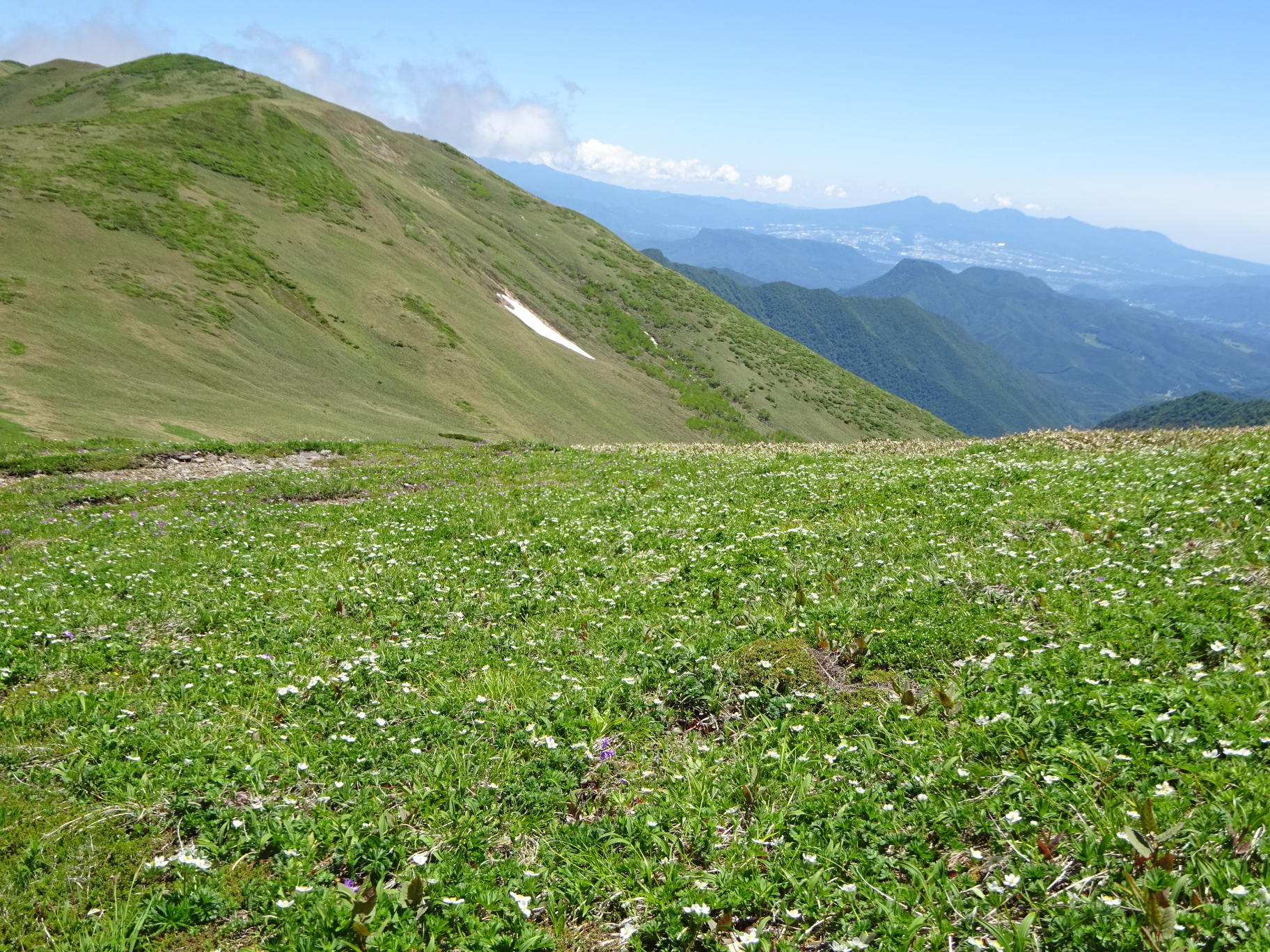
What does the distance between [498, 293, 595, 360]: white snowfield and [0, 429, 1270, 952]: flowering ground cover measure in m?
112

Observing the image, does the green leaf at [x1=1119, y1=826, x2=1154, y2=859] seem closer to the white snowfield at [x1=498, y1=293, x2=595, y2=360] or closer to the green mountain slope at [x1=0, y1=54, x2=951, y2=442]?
the green mountain slope at [x1=0, y1=54, x2=951, y2=442]

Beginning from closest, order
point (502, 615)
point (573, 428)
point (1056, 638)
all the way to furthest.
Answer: point (1056, 638), point (502, 615), point (573, 428)

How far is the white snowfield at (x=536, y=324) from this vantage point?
124188 mm

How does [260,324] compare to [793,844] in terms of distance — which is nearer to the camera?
[793,844]

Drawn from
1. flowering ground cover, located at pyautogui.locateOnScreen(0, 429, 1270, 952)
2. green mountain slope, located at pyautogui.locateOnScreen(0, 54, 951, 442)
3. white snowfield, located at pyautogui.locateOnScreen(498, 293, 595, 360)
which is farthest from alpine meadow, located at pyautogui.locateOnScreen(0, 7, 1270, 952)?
white snowfield, located at pyautogui.locateOnScreen(498, 293, 595, 360)

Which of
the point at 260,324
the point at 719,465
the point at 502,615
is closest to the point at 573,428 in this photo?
the point at 260,324

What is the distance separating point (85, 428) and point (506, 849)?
1568 inches

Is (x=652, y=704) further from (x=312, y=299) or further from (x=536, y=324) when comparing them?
(x=536, y=324)

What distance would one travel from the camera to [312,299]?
77938 mm

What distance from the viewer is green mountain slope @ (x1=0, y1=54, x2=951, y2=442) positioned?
49375 mm

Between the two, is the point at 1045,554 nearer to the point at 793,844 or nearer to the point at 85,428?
the point at 793,844

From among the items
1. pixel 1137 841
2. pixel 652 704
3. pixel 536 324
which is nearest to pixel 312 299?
pixel 536 324

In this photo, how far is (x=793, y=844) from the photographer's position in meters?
6.17

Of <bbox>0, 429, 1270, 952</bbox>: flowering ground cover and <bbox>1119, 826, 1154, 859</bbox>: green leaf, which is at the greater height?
<bbox>1119, 826, 1154, 859</bbox>: green leaf
